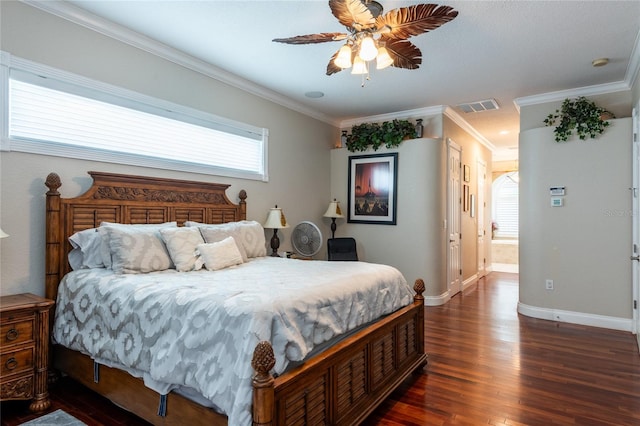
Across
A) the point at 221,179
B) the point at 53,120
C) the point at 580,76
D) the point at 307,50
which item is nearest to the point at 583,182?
the point at 580,76

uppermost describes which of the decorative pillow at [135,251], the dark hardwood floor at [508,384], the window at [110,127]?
the window at [110,127]

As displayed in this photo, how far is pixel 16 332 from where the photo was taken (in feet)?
7.29

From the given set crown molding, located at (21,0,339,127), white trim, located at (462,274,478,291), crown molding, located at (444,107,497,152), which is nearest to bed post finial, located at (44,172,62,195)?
crown molding, located at (21,0,339,127)

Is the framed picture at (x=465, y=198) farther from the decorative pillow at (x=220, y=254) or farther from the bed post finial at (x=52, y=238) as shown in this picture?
the bed post finial at (x=52, y=238)

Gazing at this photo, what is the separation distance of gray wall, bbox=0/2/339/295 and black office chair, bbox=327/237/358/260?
681 millimetres

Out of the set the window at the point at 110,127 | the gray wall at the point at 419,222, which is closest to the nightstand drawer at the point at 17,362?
the window at the point at 110,127

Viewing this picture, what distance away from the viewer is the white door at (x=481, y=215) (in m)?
7.07

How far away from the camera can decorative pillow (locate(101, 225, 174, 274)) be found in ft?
8.42

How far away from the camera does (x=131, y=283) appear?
2.29 metres

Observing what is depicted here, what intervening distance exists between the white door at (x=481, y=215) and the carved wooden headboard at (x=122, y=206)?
16.3 ft

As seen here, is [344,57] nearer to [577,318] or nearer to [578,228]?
[578,228]

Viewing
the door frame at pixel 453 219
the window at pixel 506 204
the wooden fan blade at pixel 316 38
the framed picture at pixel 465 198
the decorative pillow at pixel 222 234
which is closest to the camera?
the wooden fan blade at pixel 316 38

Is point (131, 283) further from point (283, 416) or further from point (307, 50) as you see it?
point (307, 50)

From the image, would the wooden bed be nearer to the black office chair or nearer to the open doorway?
the black office chair
